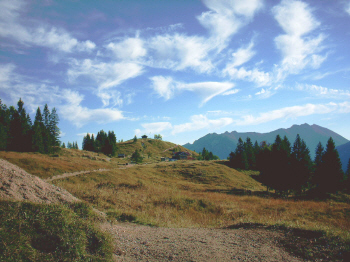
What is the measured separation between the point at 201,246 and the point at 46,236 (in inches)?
186

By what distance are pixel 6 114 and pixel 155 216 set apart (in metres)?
98.9

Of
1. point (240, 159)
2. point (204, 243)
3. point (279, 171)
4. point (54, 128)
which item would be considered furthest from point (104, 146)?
point (204, 243)

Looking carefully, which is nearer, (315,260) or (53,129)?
(315,260)

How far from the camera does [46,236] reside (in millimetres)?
4957

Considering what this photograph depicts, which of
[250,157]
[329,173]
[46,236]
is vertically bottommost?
[329,173]

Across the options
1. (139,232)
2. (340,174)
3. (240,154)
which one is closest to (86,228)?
(139,232)

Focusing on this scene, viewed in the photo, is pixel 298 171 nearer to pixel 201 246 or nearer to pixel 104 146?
pixel 201 246

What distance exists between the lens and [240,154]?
293 feet

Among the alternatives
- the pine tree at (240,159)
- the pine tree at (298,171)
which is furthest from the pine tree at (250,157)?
the pine tree at (298,171)

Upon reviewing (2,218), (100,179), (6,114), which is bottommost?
(100,179)

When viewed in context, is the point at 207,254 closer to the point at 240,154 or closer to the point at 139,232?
the point at 139,232

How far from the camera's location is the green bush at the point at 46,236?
169 inches

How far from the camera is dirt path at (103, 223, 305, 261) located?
5680mm

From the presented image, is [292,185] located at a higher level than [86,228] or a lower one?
lower
